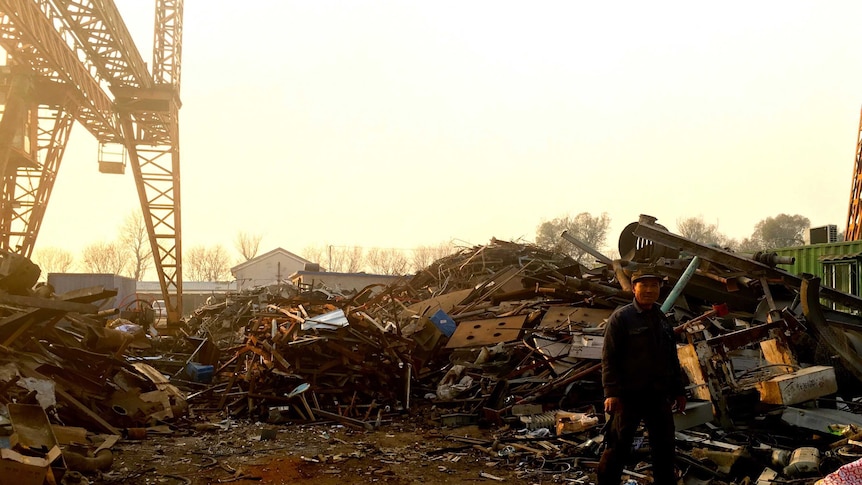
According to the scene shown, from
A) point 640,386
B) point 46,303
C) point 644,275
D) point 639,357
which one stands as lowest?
point 640,386

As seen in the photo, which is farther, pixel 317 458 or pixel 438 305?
pixel 438 305

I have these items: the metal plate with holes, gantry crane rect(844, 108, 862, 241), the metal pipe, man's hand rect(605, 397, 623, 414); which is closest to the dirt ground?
man's hand rect(605, 397, 623, 414)

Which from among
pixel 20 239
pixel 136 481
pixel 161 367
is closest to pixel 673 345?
pixel 136 481

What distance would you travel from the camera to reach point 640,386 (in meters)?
4.14

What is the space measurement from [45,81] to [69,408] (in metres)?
12.4

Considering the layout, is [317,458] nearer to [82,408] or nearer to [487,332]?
[82,408]

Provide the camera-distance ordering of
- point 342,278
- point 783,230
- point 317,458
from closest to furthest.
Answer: point 317,458, point 342,278, point 783,230

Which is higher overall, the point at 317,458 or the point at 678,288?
the point at 678,288

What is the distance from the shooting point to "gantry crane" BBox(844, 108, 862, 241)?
15602 millimetres

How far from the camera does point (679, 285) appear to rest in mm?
8453

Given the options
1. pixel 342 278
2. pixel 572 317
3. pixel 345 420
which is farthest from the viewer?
pixel 342 278

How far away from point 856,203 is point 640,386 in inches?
631

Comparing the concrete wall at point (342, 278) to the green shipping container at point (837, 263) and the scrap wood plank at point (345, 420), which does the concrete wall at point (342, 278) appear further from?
the scrap wood plank at point (345, 420)

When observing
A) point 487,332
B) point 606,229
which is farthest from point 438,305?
point 606,229
